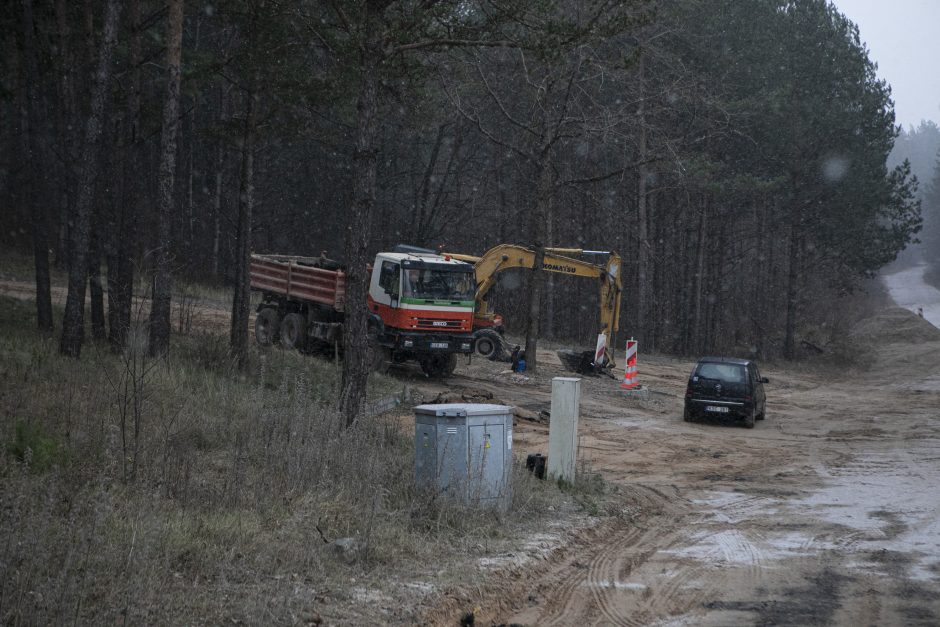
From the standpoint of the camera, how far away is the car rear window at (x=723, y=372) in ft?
72.1

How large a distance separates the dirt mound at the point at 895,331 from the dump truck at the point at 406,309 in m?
36.4

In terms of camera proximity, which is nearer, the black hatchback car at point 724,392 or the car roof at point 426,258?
the black hatchback car at point 724,392

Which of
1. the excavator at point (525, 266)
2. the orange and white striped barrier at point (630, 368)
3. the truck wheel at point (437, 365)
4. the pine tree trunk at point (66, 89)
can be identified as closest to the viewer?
the pine tree trunk at point (66, 89)

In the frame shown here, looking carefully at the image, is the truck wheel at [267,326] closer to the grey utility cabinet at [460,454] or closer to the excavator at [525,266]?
the excavator at [525,266]

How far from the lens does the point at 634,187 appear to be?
45969 mm

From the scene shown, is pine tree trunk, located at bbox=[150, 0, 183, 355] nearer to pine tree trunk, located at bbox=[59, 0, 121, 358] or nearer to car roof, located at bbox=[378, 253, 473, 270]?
pine tree trunk, located at bbox=[59, 0, 121, 358]

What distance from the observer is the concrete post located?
11.3 m

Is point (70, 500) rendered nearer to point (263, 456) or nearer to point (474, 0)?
point (263, 456)

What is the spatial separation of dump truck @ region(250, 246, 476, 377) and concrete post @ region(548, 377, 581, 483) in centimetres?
1207

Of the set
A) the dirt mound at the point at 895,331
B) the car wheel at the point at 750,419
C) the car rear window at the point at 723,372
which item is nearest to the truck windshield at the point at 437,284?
the car rear window at the point at 723,372

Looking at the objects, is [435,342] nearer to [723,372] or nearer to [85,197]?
[723,372]

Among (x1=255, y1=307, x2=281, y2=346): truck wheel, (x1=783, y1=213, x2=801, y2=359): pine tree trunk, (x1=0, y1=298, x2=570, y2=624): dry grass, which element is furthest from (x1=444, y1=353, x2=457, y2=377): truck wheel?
(x1=783, y1=213, x2=801, y2=359): pine tree trunk

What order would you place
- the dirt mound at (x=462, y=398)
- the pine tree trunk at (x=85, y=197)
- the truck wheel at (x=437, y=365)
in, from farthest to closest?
the truck wheel at (x=437, y=365) < the dirt mound at (x=462, y=398) < the pine tree trunk at (x=85, y=197)

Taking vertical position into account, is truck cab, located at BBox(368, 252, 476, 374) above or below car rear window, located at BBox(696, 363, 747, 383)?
above
